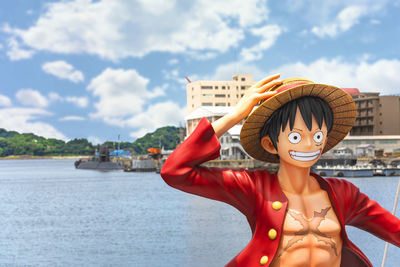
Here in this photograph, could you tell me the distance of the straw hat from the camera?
10.3 ft

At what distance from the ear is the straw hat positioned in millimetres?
49

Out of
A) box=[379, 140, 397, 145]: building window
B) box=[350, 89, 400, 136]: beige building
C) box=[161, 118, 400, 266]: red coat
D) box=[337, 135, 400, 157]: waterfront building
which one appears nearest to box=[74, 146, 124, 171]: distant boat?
box=[337, 135, 400, 157]: waterfront building

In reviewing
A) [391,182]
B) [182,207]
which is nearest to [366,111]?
[391,182]

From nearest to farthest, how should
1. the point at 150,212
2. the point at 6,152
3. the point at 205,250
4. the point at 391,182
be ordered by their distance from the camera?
the point at 205,250, the point at 150,212, the point at 391,182, the point at 6,152

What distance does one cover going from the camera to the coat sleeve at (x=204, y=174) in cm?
307

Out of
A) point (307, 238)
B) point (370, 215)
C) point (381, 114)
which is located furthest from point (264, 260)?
point (381, 114)

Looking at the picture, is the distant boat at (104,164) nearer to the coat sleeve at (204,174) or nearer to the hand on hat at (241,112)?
the coat sleeve at (204,174)

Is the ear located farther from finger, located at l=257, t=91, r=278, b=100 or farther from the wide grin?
finger, located at l=257, t=91, r=278, b=100

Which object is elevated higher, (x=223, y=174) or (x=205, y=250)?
(x=223, y=174)

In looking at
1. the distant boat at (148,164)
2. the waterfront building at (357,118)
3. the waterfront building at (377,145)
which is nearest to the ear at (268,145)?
the waterfront building at (357,118)

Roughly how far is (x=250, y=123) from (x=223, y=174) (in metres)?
0.38

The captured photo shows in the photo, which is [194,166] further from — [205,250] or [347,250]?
[205,250]

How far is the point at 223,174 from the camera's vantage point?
3242mm

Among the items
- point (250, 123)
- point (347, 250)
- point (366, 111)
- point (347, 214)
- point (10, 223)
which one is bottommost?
point (10, 223)
